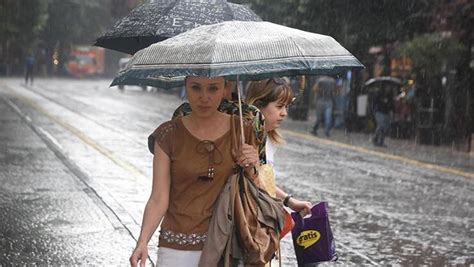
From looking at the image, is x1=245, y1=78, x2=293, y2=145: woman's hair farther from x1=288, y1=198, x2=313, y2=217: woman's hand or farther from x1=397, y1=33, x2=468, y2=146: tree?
x1=397, y1=33, x2=468, y2=146: tree

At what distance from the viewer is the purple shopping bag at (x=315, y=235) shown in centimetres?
462

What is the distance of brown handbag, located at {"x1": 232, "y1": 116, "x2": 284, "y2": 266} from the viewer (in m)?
3.57

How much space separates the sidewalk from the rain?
6 centimetres

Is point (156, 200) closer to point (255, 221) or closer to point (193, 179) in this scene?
point (193, 179)

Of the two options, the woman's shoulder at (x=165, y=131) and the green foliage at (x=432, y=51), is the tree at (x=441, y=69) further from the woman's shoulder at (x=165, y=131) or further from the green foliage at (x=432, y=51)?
the woman's shoulder at (x=165, y=131)

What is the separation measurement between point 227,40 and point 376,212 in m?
6.76

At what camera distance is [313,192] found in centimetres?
1144

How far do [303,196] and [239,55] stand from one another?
24.7 ft

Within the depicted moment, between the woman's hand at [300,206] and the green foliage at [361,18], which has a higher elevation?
the green foliage at [361,18]

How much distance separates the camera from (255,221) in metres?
3.62

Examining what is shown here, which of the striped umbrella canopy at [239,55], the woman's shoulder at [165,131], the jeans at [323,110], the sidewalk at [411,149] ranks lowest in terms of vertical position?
the sidewalk at [411,149]

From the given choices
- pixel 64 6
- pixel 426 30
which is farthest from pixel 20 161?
pixel 64 6

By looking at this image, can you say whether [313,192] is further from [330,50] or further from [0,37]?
[0,37]

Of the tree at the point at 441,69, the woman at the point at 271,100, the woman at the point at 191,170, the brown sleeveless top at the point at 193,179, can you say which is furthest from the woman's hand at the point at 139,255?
the tree at the point at 441,69
